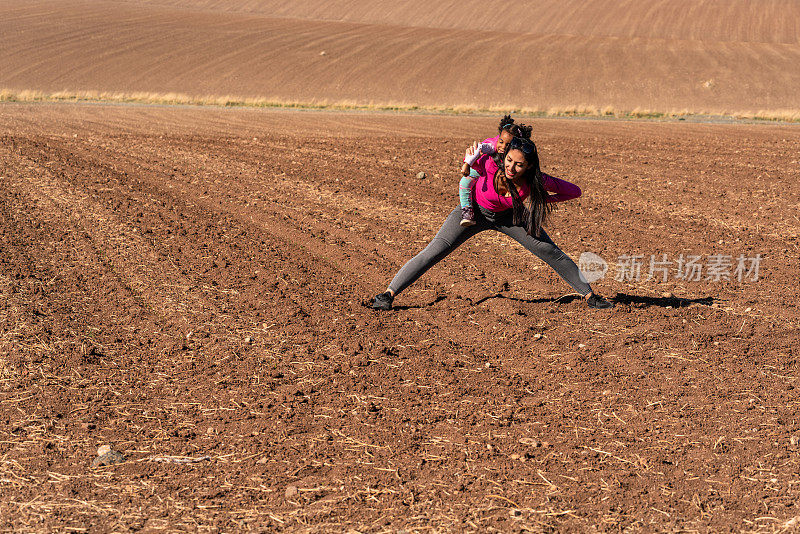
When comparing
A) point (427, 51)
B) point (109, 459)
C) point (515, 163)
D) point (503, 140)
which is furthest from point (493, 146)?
point (427, 51)

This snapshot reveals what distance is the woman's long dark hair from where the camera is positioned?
568 cm

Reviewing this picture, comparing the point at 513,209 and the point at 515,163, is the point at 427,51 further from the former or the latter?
the point at 515,163

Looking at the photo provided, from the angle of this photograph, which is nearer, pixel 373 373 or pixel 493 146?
pixel 373 373

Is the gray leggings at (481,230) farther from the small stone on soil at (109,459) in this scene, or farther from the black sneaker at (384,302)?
the small stone on soil at (109,459)

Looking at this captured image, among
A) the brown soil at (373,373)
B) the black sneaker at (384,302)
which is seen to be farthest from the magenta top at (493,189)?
the black sneaker at (384,302)

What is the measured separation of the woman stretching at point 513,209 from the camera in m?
5.80

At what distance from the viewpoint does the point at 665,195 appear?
13.0 meters

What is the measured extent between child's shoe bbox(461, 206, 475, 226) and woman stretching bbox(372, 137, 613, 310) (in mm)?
82

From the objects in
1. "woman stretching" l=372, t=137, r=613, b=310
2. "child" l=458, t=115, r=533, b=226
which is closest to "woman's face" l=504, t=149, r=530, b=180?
"woman stretching" l=372, t=137, r=613, b=310

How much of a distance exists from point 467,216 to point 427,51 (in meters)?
49.0

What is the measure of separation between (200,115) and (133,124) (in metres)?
4.91

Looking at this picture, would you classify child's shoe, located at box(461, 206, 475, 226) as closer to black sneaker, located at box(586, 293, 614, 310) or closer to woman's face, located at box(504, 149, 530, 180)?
woman's face, located at box(504, 149, 530, 180)

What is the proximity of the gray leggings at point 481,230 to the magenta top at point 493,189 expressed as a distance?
0.38 ft

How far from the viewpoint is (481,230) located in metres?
6.38
